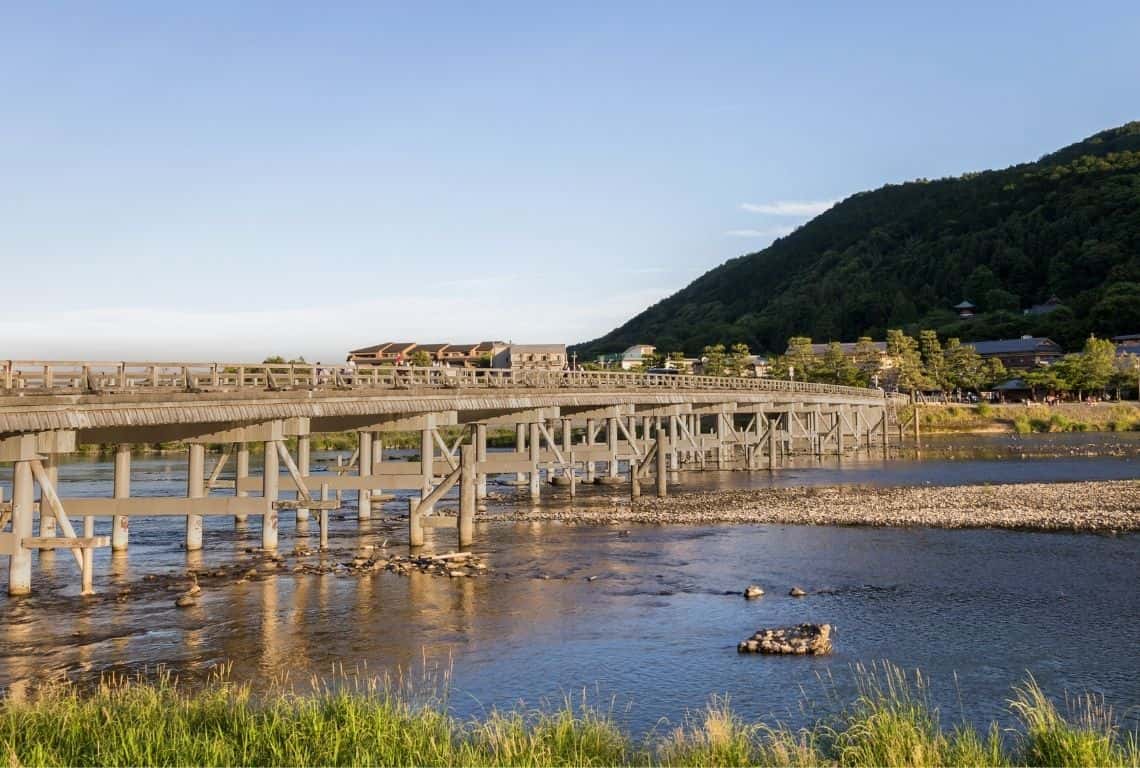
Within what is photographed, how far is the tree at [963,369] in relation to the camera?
127 metres

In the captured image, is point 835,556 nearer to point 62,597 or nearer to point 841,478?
point 62,597

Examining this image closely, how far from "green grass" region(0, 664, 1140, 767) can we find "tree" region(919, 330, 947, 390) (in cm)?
12125

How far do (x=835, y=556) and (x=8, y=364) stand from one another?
23.9m

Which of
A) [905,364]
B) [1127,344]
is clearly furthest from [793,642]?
[1127,344]

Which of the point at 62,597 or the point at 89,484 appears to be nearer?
the point at 62,597

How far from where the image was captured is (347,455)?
244ft

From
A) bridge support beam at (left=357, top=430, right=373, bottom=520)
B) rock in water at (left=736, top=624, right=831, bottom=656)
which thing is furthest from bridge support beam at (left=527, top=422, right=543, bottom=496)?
rock in water at (left=736, top=624, right=831, bottom=656)

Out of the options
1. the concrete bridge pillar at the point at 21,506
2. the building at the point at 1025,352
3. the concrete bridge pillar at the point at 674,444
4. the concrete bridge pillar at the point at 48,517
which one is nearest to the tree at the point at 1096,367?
the building at the point at 1025,352

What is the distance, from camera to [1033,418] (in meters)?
108

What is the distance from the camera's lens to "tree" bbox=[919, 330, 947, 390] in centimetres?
12712

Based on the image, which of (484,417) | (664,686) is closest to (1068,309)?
(484,417)

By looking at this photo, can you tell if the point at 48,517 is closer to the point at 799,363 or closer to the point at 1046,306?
the point at 799,363

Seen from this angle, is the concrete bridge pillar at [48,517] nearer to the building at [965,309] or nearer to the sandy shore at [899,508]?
the sandy shore at [899,508]

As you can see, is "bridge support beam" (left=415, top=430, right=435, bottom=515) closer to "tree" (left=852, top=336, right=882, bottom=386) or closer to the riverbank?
the riverbank
